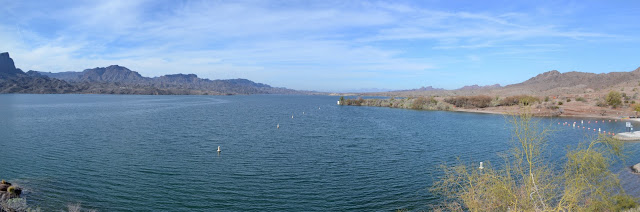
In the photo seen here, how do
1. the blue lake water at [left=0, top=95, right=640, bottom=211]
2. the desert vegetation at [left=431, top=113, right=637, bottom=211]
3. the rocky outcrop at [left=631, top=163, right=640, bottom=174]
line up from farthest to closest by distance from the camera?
the rocky outcrop at [left=631, top=163, right=640, bottom=174]
the blue lake water at [left=0, top=95, right=640, bottom=211]
the desert vegetation at [left=431, top=113, right=637, bottom=211]

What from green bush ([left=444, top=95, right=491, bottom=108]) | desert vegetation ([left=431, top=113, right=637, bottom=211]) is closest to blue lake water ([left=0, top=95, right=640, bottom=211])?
desert vegetation ([left=431, top=113, right=637, bottom=211])

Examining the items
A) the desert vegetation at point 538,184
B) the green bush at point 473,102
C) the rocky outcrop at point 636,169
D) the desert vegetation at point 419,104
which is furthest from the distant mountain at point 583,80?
the desert vegetation at point 538,184

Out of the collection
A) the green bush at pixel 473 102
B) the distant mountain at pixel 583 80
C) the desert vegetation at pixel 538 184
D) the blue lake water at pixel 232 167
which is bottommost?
the blue lake water at pixel 232 167

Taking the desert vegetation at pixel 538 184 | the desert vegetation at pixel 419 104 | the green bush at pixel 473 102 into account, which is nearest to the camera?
the desert vegetation at pixel 538 184

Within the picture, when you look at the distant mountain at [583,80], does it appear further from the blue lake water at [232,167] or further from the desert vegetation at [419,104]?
the blue lake water at [232,167]

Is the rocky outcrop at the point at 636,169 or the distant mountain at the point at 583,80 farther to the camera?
the distant mountain at the point at 583,80

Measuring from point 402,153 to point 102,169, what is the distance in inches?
915

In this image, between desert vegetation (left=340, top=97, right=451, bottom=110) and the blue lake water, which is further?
desert vegetation (left=340, top=97, right=451, bottom=110)

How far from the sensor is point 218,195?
18906 millimetres

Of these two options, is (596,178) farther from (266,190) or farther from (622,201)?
(266,190)

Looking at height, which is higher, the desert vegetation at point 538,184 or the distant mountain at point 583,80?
the distant mountain at point 583,80

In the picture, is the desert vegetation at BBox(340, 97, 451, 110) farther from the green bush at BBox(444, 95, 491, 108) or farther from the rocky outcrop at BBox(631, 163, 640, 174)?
the rocky outcrop at BBox(631, 163, 640, 174)

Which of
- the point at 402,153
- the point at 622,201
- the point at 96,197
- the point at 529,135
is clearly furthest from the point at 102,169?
the point at 622,201

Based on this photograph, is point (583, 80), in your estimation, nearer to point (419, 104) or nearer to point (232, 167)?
point (419, 104)
